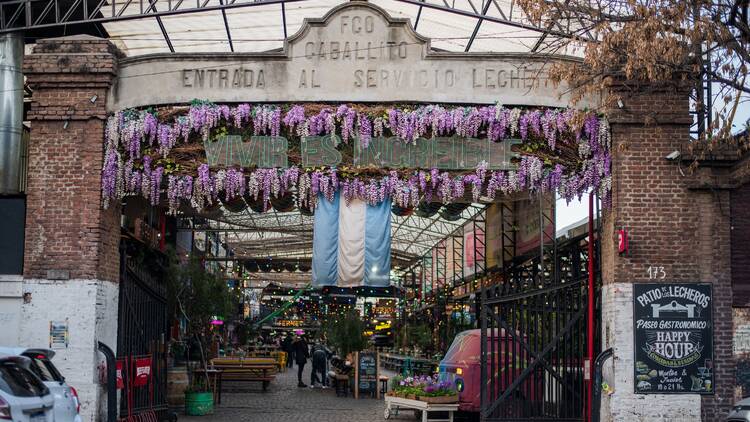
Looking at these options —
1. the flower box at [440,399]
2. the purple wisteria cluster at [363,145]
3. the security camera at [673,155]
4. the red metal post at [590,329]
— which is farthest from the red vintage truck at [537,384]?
the security camera at [673,155]

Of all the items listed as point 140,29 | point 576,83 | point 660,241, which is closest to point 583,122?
point 576,83

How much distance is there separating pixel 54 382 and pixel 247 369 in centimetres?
1840

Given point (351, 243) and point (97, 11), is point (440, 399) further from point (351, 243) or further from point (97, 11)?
point (97, 11)

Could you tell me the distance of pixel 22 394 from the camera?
11.4 meters

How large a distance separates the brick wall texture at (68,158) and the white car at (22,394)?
495 cm

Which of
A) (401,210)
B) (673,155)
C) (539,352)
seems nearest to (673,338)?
(539,352)

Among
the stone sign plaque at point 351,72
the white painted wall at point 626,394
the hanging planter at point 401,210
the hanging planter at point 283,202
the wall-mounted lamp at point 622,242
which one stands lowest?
the white painted wall at point 626,394

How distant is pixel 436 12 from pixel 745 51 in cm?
1212

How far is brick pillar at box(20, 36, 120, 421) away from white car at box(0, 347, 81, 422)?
3.63 meters

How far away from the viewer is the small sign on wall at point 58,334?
1666 centimetres

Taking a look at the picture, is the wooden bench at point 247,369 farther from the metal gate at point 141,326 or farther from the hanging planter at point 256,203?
the hanging planter at point 256,203

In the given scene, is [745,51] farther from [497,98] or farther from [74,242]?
[74,242]

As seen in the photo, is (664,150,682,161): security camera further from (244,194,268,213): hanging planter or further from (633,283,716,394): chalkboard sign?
(244,194,268,213): hanging planter

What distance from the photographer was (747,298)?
53.7ft
